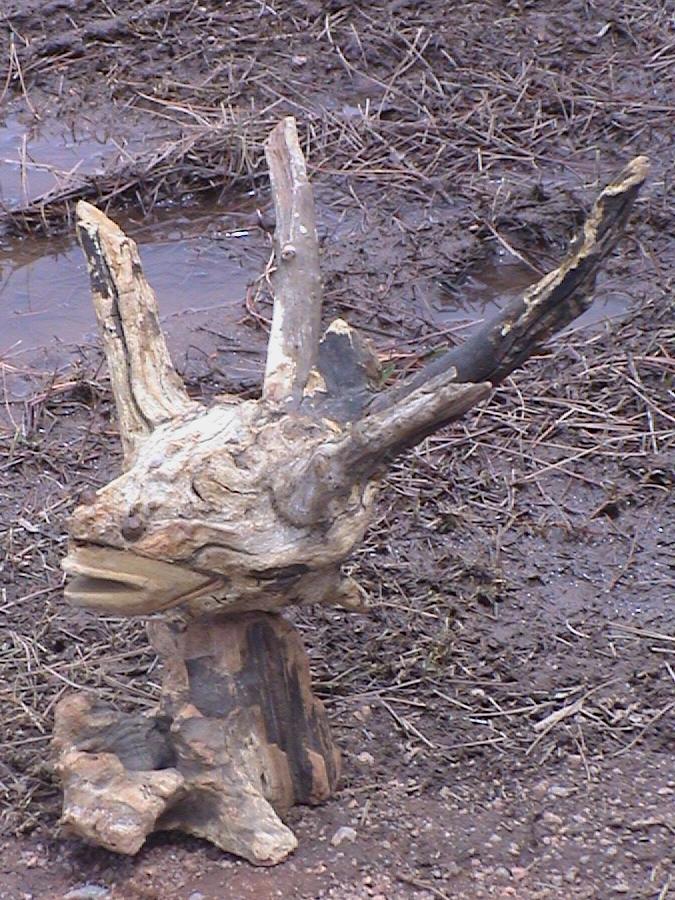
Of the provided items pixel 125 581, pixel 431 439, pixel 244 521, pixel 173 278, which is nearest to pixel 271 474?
pixel 244 521

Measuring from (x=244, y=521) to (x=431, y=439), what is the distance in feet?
6.04

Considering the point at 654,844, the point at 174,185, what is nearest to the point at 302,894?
the point at 654,844

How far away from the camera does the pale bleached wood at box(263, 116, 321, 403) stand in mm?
2920

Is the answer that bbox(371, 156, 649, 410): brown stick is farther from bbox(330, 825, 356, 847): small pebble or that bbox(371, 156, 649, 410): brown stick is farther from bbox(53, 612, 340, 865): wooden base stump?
bbox(330, 825, 356, 847): small pebble

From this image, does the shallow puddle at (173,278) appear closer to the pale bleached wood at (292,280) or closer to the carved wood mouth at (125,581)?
the pale bleached wood at (292,280)

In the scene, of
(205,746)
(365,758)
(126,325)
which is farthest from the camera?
(365,758)

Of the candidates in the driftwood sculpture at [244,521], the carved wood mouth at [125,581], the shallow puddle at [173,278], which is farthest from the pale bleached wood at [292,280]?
the shallow puddle at [173,278]

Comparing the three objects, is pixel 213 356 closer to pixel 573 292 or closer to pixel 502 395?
pixel 502 395

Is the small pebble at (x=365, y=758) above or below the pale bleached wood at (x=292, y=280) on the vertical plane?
below

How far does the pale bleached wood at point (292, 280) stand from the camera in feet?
9.58

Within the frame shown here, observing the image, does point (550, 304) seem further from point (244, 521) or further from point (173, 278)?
point (173, 278)

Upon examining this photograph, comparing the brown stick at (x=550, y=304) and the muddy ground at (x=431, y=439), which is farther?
the muddy ground at (x=431, y=439)

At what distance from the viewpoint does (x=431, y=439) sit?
446 cm

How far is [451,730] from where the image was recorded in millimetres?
3332
